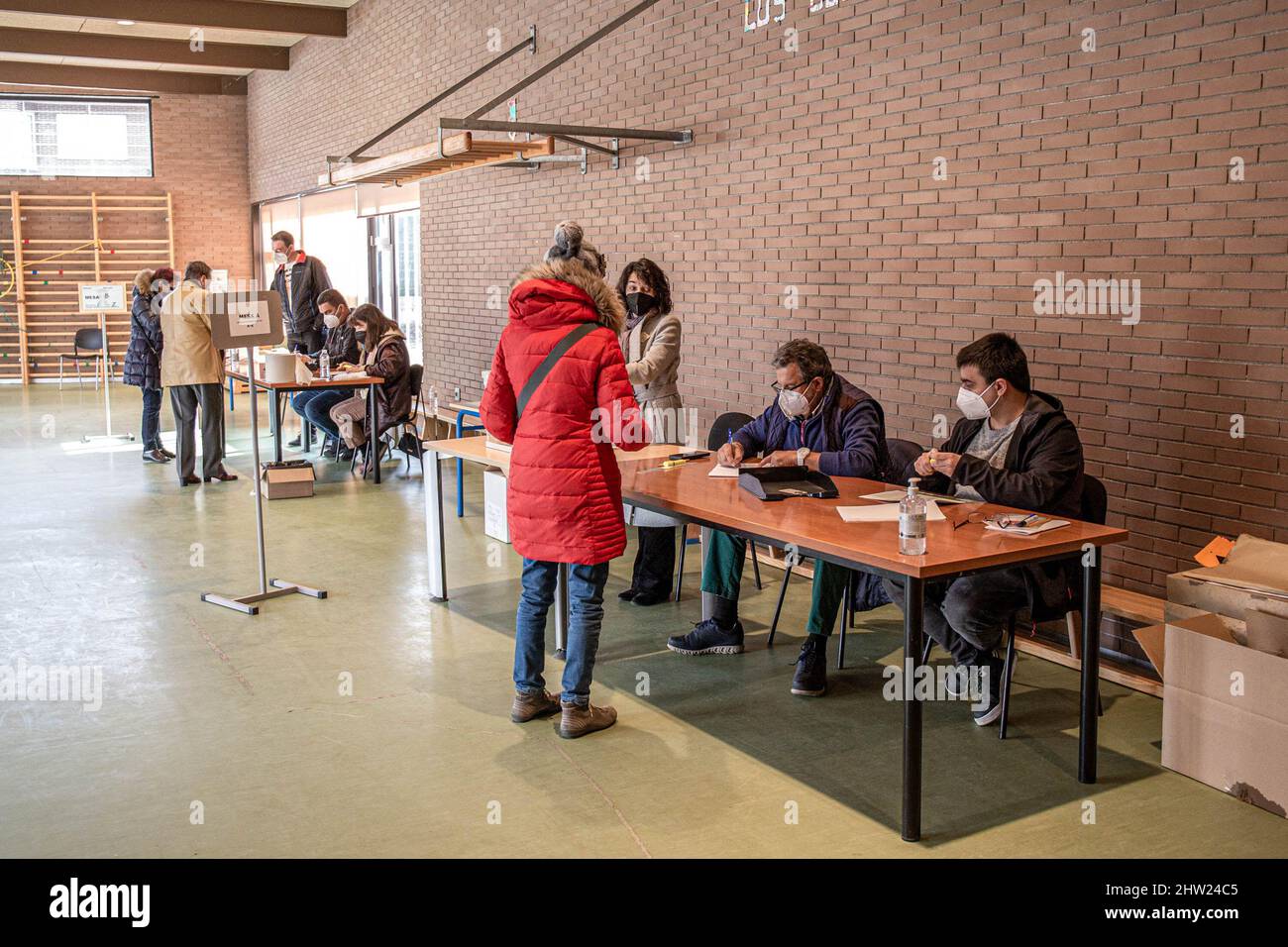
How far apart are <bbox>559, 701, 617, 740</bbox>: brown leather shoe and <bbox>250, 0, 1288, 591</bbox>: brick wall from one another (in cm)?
226

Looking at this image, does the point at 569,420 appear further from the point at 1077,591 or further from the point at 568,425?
the point at 1077,591

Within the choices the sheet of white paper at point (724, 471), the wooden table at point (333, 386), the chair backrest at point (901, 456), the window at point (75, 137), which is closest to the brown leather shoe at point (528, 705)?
the sheet of white paper at point (724, 471)

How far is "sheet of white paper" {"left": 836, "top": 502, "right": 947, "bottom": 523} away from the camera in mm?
3801

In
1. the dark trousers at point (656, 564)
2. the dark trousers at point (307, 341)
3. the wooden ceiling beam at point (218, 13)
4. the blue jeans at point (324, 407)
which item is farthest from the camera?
the wooden ceiling beam at point (218, 13)

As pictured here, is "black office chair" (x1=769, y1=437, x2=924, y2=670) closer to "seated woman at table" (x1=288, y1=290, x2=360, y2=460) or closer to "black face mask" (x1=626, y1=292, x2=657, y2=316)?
"black face mask" (x1=626, y1=292, x2=657, y2=316)

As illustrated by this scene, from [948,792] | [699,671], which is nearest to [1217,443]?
[948,792]

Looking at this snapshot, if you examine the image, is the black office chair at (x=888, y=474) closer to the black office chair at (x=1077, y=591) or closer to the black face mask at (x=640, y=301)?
the black office chair at (x=1077, y=591)

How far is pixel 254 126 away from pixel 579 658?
1497 cm

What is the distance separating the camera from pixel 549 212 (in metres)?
8.93

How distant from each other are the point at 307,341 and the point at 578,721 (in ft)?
26.8

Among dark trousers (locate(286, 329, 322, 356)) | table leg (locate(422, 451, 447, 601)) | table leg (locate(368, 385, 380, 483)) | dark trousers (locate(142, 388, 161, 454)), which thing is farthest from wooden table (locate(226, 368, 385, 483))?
table leg (locate(422, 451, 447, 601))

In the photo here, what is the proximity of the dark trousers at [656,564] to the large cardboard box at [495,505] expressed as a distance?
119cm

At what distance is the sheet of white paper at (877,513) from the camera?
3.80 metres

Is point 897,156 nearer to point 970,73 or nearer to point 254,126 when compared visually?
point 970,73
